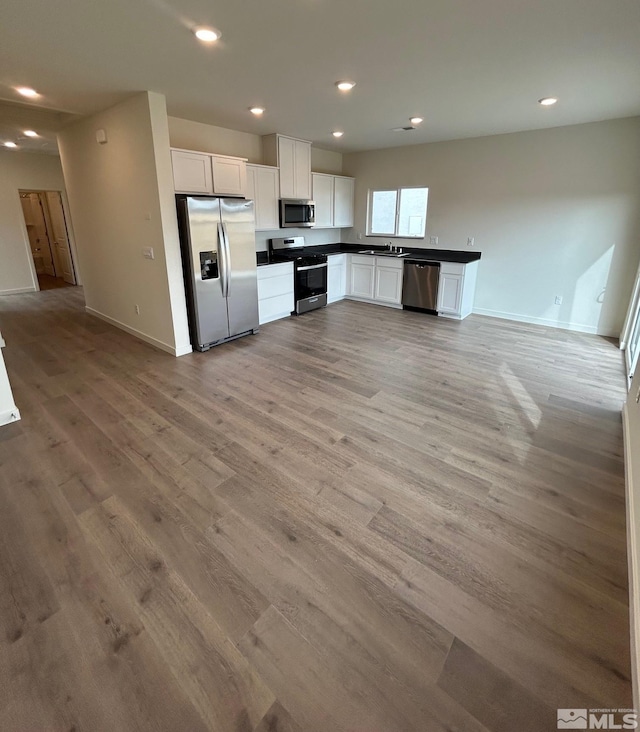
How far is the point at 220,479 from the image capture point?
2.40m

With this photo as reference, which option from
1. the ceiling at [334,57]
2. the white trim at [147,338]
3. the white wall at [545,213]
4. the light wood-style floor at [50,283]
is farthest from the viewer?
the light wood-style floor at [50,283]

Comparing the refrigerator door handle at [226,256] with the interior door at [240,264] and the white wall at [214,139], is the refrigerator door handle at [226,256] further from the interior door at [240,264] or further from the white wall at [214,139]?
the white wall at [214,139]

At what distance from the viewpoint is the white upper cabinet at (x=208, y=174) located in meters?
4.11

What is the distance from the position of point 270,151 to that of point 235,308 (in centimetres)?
254

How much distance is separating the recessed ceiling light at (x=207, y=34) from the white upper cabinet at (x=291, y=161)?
3102mm

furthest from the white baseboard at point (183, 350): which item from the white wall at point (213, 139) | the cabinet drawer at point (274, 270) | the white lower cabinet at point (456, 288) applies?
the white lower cabinet at point (456, 288)

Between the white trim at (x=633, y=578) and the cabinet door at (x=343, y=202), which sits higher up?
the cabinet door at (x=343, y=202)

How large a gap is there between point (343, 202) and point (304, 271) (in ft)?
6.65

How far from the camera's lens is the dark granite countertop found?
19.4 ft

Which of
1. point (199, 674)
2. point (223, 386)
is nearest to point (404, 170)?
point (223, 386)

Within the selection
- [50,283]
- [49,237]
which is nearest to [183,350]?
[50,283]

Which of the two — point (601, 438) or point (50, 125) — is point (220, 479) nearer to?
point (601, 438)

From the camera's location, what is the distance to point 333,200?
680 centimetres

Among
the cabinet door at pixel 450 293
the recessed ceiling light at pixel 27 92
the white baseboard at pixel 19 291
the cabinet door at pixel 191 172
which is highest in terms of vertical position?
the recessed ceiling light at pixel 27 92
